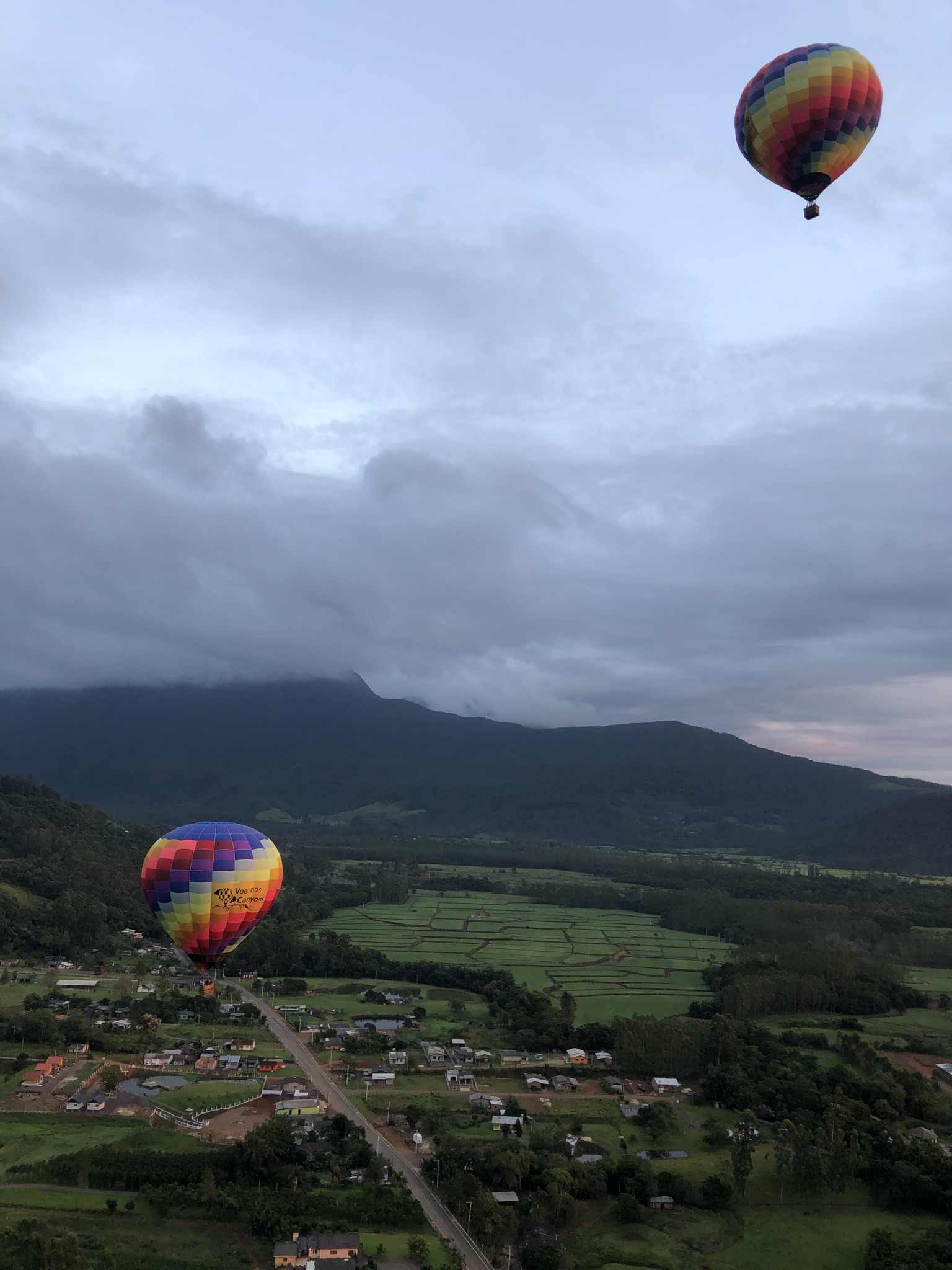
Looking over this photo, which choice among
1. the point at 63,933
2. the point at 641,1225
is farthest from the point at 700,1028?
the point at 63,933

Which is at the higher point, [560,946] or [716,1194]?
[716,1194]

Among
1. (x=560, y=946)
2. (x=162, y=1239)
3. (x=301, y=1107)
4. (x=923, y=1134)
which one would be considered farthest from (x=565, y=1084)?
(x=560, y=946)

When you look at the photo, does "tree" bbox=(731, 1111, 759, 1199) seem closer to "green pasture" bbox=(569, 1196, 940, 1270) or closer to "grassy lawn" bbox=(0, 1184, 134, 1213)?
"green pasture" bbox=(569, 1196, 940, 1270)

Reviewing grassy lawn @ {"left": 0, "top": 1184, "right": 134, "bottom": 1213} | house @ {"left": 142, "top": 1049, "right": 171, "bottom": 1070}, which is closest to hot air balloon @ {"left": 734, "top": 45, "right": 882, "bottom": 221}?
grassy lawn @ {"left": 0, "top": 1184, "right": 134, "bottom": 1213}

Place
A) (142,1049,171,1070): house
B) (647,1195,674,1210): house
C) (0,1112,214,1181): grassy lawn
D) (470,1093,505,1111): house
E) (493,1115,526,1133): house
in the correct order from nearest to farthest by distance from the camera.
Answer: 1. (647,1195,674,1210): house
2. (0,1112,214,1181): grassy lawn
3. (493,1115,526,1133): house
4. (470,1093,505,1111): house
5. (142,1049,171,1070): house

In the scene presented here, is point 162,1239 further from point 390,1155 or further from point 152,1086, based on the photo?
point 152,1086

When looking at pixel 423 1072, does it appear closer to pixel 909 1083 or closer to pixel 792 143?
pixel 909 1083
